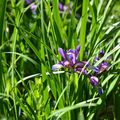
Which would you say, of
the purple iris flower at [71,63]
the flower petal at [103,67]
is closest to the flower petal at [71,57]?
the purple iris flower at [71,63]

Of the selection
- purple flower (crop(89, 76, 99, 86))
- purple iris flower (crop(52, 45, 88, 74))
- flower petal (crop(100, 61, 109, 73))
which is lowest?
purple flower (crop(89, 76, 99, 86))

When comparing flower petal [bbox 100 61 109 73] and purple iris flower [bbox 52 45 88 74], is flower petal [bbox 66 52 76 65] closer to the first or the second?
purple iris flower [bbox 52 45 88 74]

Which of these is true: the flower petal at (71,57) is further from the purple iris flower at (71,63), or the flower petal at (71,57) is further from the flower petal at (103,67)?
the flower petal at (103,67)

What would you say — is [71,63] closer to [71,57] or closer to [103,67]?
[71,57]

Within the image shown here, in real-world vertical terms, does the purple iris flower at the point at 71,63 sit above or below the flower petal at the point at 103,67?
above

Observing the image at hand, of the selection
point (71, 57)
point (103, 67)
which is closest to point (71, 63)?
point (71, 57)

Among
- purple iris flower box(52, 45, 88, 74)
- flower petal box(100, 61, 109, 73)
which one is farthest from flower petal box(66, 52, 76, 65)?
flower petal box(100, 61, 109, 73)

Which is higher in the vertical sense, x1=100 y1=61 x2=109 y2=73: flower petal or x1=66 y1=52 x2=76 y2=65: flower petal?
x1=66 y1=52 x2=76 y2=65: flower petal

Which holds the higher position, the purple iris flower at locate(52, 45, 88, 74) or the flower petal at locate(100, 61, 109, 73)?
the purple iris flower at locate(52, 45, 88, 74)

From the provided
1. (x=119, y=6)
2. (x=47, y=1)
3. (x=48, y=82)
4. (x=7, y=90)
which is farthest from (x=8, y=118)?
(x=119, y=6)

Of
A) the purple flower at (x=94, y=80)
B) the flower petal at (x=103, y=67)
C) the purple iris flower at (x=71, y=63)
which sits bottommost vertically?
the purple flower at (x=94, y=80)

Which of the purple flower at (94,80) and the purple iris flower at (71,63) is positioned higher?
the purple iris flower at (71,63)
